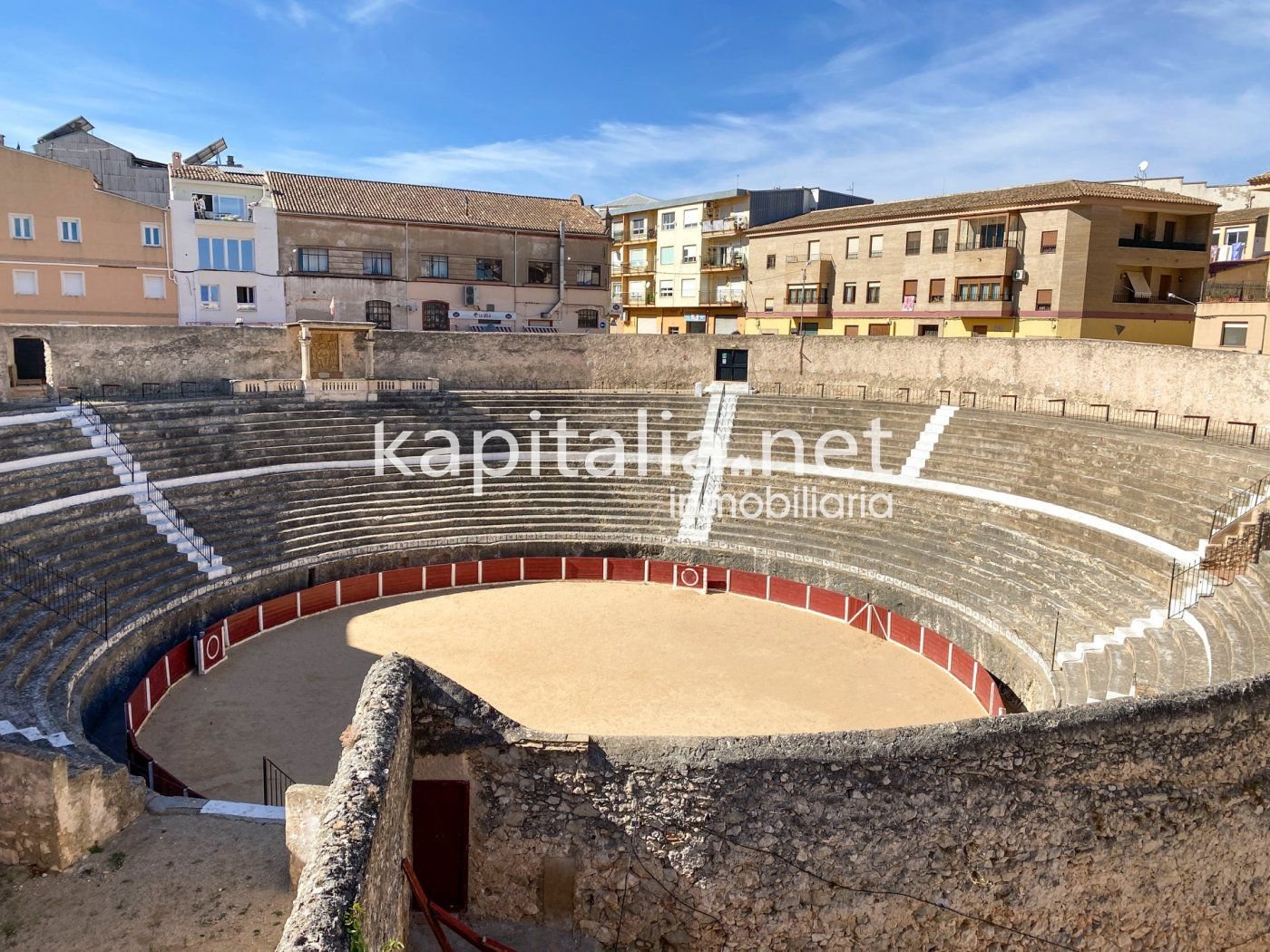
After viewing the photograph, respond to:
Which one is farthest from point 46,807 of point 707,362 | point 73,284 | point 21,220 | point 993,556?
point 21,220

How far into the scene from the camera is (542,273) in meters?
44.0

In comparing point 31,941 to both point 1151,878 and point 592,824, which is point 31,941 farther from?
point 1151,878

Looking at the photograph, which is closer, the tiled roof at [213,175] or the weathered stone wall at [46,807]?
the weathered stone wall at [46,807]

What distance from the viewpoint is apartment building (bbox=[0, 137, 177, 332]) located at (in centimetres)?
3441

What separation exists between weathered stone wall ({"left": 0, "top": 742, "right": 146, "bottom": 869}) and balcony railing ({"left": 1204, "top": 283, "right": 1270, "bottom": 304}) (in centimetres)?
3337

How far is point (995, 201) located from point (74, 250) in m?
37.4

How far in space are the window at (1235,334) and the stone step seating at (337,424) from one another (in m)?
17.8

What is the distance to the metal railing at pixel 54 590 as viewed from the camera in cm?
1812

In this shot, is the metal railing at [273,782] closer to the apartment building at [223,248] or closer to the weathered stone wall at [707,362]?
the weathered stone wall at [707,362]

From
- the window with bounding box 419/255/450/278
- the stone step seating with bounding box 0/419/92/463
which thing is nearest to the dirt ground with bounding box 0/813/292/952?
the stone step seating with bounding box 0/419/92/463

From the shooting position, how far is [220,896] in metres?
10.1

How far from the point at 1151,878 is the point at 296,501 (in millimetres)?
23563

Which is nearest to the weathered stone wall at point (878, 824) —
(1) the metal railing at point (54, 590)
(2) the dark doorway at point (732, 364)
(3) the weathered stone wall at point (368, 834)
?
(3) the weathered stone wall at point (368, 834)

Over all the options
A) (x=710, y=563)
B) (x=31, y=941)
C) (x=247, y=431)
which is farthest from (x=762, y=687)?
(x=247, y=431)
